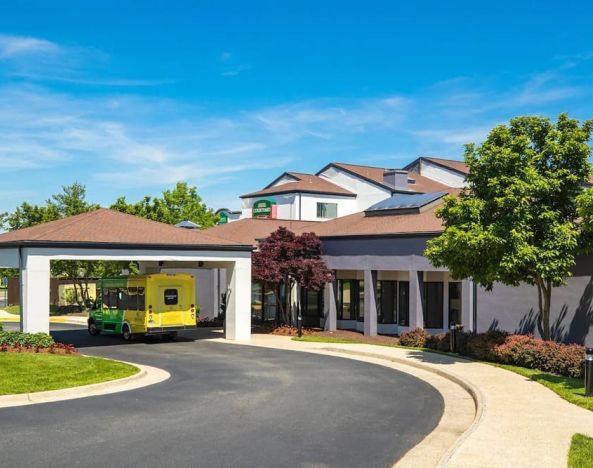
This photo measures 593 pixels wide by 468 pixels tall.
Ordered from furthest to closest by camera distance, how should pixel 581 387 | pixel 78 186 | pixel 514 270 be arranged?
pixel 78 186
pixel 514 270
pixel 581 387

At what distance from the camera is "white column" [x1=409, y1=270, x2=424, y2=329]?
109ft

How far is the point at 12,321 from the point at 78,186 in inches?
1052

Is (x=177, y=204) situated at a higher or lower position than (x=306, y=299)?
higher

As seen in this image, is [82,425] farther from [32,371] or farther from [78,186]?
[78,186]

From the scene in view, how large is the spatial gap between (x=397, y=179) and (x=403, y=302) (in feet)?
112

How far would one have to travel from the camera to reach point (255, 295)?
44.5 meters

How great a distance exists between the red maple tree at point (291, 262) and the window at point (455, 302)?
6.46 m

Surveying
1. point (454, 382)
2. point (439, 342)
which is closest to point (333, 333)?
point (439, 342)

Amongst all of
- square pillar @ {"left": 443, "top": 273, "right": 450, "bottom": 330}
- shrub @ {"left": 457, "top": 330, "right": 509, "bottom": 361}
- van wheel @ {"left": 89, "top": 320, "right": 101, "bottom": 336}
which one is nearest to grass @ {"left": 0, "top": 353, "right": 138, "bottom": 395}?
shrub @ {"left": 457, "top": 330, "right": 509, "bottom": 361}

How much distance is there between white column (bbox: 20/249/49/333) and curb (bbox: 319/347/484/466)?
37.3ft

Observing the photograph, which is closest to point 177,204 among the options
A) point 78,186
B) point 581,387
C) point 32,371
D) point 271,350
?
point 78,186

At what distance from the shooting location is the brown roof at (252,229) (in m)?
44.2

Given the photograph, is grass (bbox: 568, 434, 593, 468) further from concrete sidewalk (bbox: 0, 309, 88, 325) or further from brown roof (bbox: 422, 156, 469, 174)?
brown roof (bbox: 422, 156, 469, 174)

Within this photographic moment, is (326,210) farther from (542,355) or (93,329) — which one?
(542,355)
